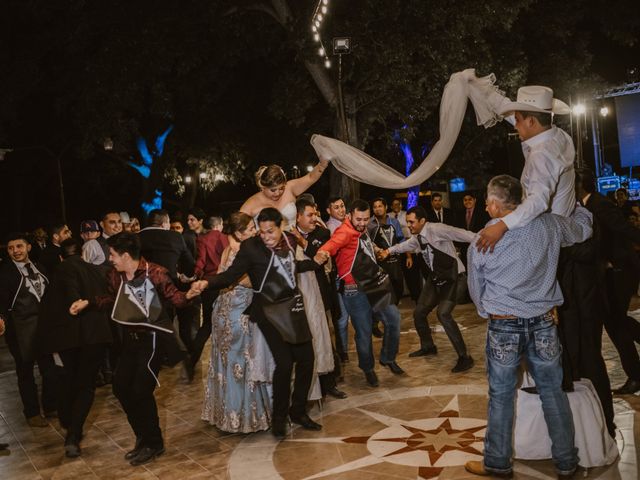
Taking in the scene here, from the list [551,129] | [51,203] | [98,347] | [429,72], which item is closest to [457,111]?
[551,129]

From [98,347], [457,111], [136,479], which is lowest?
[136,479]

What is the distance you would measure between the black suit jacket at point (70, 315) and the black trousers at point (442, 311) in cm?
369

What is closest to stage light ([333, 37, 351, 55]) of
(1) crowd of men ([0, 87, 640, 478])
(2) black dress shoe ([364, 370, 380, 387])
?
(1) crowd of men ([0, 87, 640, 478])

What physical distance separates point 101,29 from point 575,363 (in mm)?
13690

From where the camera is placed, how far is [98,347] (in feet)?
20.1

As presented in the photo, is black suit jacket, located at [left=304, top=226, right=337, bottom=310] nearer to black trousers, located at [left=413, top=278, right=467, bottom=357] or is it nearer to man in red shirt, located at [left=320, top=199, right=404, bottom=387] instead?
man in red shirt, located at [left=320, top=199, right=404, bottom=387]

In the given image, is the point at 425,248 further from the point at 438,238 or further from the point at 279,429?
the point at 279,429

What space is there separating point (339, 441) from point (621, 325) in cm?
265

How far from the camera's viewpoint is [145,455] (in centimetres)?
562

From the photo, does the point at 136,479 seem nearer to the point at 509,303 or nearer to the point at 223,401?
the point at 223,401

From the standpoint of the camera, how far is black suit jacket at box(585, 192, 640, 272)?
5418 mm

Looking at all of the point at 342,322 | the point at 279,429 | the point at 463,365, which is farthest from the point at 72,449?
the point at 463,365

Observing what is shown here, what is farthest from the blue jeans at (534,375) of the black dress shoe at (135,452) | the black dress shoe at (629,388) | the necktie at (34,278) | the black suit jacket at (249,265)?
the necktie at (34,278)

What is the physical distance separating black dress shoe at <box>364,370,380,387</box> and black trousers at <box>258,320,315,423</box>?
1425 mm
